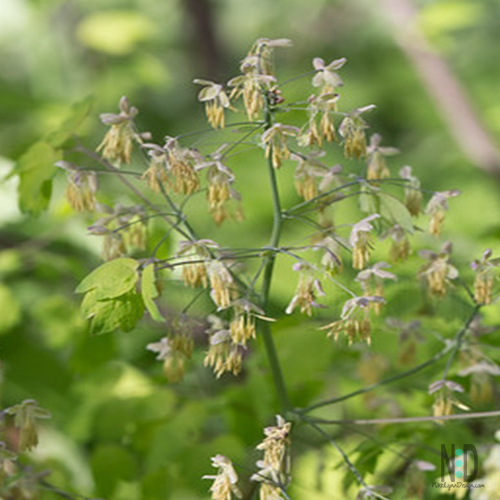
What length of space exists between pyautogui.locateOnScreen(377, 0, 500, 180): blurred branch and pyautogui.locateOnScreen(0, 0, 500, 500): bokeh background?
0.01 metres

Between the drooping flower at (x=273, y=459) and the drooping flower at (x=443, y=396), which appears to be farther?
the drooping flower at (x=443, y=396)

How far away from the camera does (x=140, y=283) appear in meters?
1.32

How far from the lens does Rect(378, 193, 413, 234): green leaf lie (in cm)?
136

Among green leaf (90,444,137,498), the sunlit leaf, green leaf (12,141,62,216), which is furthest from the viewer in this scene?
the sunlit leaf

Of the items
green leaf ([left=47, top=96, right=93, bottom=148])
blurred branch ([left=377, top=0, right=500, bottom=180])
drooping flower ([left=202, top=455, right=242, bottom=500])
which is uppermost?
blurred branch ([left=377, top=0, right=500, bottom=180])

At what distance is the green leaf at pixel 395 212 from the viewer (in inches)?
53.5

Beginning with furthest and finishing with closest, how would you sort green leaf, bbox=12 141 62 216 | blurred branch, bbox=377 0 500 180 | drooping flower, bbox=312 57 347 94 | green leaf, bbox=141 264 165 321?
blurred branch, bbox=377 0 500 180 → green leaf, bbox=12 141 62 216 → drooping flower, bbox=312 57 347 94 → green leaf, bbox=141 264 165 321

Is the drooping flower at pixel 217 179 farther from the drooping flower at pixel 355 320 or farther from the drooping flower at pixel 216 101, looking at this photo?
the drooping flower at pixel 355 320

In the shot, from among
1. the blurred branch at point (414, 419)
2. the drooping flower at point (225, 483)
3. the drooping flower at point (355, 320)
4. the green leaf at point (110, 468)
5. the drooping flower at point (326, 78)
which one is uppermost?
the drooping flower at point (326, 78)

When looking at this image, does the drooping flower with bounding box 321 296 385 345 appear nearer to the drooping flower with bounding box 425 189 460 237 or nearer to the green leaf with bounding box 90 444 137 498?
the drooping flower with bounding box 425 189 460 237

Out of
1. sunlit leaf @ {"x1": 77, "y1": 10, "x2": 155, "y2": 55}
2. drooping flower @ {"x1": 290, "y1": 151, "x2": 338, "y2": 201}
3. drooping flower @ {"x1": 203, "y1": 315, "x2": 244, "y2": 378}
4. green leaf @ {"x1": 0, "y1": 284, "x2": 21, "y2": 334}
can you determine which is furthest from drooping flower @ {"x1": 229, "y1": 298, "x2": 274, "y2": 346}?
sunlit leaf @ {"x1": 77, "y1": 10, "x2": 155, "y2": 55}

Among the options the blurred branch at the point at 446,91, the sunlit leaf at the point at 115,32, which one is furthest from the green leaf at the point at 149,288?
the blurred branch at the point at 446,91

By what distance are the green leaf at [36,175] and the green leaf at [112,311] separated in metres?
0.35

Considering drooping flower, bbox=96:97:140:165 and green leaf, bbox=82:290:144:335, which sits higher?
drooping flower, bbox=96:97:140:165
